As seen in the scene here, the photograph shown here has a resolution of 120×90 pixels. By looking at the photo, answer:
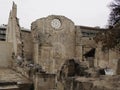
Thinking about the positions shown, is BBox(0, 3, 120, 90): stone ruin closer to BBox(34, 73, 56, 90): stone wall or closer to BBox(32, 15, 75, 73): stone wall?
BBox(32, 15, 75, 73): stone wall

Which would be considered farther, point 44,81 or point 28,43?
point 28,43

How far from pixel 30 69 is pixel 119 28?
876 cm

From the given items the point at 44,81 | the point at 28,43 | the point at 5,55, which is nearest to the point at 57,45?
the point at 28,43

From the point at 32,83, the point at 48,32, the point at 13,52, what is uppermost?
the point at 48,32

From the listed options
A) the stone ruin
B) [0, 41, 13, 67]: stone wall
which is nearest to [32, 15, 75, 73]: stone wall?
the stone ruin

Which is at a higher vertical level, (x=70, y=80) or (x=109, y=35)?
(x=109, y=35)

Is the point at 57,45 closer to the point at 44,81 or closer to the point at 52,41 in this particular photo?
the point at 52,41

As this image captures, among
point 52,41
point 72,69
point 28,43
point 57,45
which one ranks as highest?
point 52,41

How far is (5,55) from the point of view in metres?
20.6

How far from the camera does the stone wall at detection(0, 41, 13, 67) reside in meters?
20.5

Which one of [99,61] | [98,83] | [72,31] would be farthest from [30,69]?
[72,31]

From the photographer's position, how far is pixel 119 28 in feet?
30.5

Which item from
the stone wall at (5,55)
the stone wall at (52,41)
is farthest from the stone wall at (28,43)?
the stone wall at (5,55)

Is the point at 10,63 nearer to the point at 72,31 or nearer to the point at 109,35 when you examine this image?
the point at 109,35
